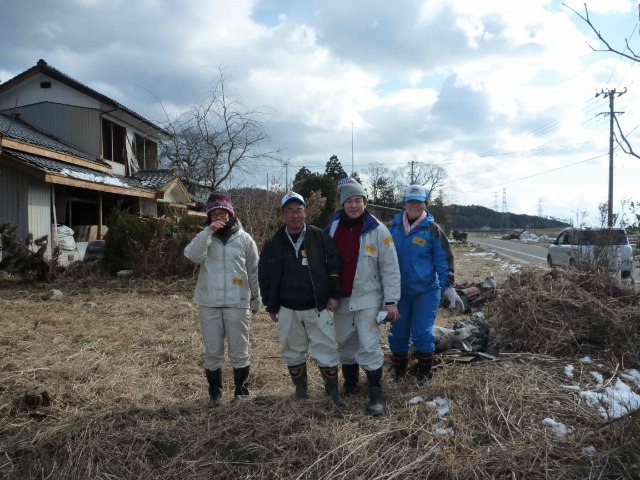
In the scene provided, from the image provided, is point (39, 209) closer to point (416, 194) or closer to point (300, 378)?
point (300, 378)

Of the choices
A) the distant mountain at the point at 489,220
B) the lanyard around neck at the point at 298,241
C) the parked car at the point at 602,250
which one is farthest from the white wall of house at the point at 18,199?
the distant mountain at the point at 489,220

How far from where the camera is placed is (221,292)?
3615 mm

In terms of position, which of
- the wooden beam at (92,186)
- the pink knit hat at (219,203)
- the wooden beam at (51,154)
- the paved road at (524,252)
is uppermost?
the wooden beam at (51,154)

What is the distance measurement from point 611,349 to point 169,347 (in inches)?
183

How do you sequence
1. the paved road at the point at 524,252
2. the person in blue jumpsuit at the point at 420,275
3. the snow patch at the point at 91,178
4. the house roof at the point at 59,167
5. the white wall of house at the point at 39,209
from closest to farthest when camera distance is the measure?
the person in blue jumpsuit at the point at 420,275 < the house roof at the point at 59,167 < the white wall of house at the point at 39,209 < the snow patch at the point at 91,178 < the paved road at the point at 524,252

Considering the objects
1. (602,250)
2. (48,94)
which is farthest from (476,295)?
(48,94)

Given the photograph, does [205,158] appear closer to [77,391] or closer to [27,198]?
[27,198]

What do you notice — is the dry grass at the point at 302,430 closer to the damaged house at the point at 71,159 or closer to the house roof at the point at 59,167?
the house roof at the point at 59,167

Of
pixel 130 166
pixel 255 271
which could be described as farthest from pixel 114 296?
pixel 130 166

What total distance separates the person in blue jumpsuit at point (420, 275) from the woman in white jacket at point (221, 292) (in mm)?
1277

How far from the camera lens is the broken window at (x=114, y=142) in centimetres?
Result: 1694

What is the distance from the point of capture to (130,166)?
18.3 m

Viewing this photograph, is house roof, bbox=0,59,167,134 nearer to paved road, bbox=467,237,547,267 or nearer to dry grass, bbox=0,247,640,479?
dry grass, bbox=0,247,640,479

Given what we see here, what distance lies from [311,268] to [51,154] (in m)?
11.7
